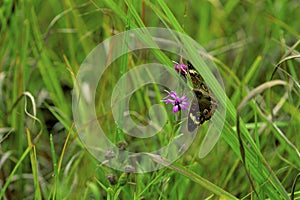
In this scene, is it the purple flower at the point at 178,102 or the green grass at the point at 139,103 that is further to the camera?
the green grass at the point at 139,103

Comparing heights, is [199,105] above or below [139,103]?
above

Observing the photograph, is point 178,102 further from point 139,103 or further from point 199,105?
point 139,103

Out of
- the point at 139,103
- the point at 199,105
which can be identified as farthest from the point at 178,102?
the point at 139,103

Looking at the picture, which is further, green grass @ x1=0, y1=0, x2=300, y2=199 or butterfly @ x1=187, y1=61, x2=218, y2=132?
green grass @ x1=0, y1=0, x2=300, y2=199

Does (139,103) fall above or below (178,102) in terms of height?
below

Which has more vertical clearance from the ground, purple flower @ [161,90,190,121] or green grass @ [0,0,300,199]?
purple flower @ [161,90,190,121]

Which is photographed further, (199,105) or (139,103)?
(139,103)
